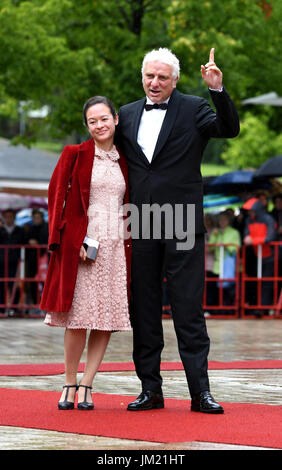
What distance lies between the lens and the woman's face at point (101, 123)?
20.0 ft

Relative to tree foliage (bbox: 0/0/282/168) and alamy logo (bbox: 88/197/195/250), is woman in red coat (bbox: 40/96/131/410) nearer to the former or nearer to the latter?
alamy logo (bbox: 88/197/195/250)

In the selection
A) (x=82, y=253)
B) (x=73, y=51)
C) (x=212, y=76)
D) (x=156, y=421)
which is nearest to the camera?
(x=156, y=421)

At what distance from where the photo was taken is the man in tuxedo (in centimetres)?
601

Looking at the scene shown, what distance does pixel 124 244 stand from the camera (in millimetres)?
6105

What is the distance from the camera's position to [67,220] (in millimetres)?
5996

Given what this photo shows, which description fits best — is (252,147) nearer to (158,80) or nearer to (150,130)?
(150,130)

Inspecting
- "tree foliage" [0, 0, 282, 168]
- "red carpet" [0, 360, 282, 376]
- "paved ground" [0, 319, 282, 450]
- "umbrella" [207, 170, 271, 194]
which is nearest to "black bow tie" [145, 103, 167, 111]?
"paved ground" [0, 319, 282, 450]

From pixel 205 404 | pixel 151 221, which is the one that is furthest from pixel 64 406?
pixel 151 221

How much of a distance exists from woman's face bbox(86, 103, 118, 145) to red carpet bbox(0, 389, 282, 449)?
1.64 metres

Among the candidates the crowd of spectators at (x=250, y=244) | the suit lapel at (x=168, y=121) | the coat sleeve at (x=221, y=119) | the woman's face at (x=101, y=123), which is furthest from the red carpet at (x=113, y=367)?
the crowd of spectators at (x=250, y=244)

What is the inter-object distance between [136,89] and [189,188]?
12.8 m

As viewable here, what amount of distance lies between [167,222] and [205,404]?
43.5 inches
